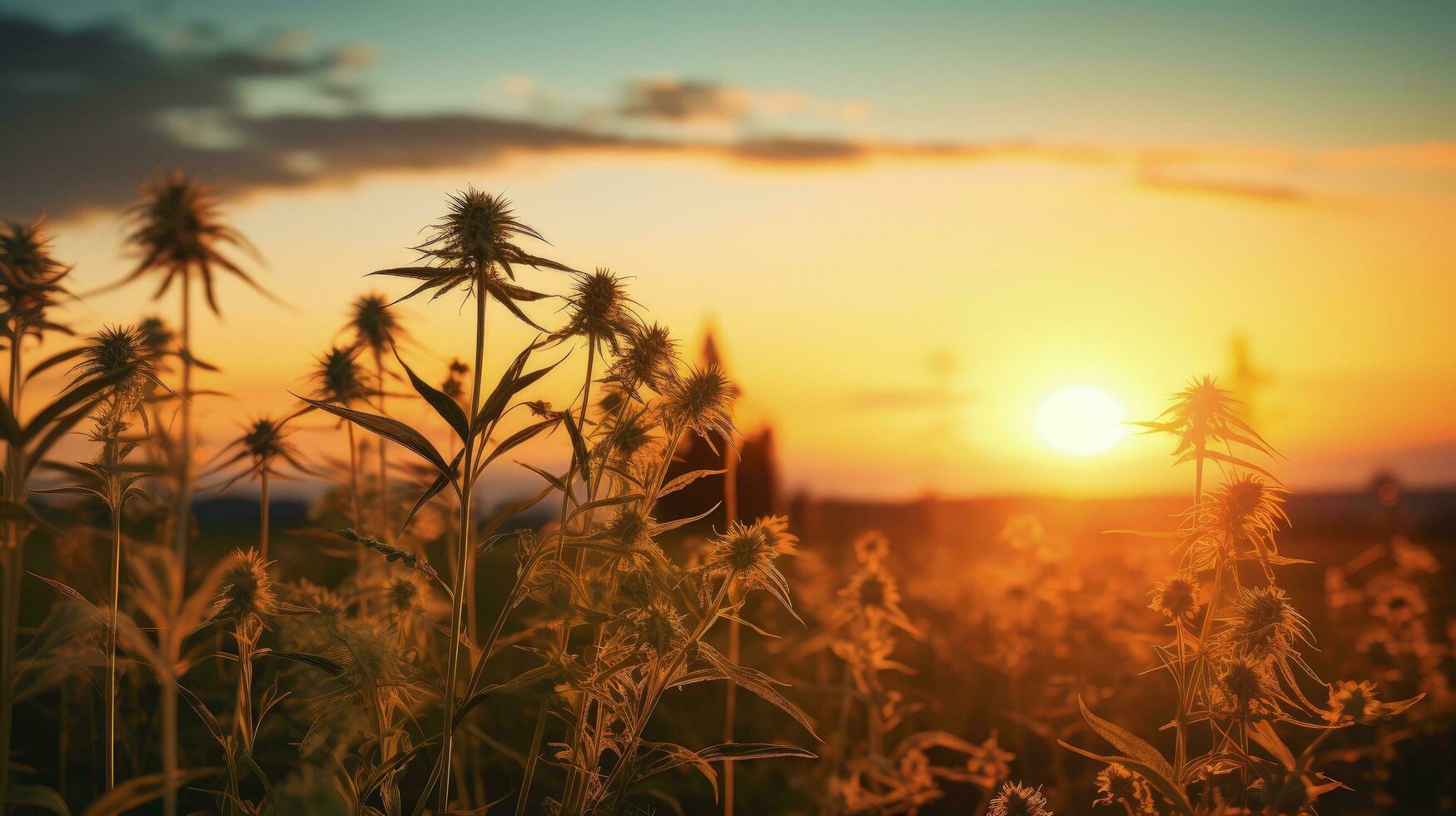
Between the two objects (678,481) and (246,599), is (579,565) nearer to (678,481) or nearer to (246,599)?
(678,481)

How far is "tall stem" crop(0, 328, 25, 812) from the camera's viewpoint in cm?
167

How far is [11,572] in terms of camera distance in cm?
166

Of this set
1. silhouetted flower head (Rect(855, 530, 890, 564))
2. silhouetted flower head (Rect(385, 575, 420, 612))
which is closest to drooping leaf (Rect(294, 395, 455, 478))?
silhouetted flower head (Rect(385, 575, 420, 612))

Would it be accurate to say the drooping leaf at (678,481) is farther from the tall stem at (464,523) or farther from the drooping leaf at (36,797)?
the drooping leaf at (36,797)

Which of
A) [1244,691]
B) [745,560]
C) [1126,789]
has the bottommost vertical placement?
[1126,789]

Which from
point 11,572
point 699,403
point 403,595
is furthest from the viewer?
point 403,595

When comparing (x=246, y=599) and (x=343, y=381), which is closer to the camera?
(x=246, y=599)

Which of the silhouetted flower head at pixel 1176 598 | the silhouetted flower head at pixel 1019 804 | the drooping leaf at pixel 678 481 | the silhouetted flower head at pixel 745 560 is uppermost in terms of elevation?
the drooping leaf at pixel 678 481

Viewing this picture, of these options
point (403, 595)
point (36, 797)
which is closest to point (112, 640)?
point (36, 797)

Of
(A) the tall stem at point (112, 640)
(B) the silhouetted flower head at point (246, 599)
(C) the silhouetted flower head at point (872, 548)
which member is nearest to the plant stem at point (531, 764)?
(B) the silhouetted flower head at point (246, 599)

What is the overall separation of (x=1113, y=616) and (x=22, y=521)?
8.02 metres

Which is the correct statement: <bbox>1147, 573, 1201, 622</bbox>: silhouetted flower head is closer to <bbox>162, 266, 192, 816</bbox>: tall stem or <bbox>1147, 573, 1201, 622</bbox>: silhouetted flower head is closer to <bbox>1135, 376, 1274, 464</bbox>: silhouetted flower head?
<bbox>1135, 376, 1274, 464</bbox>: silhouetted flower head

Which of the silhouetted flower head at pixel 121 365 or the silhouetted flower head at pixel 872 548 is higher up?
the silhouetted flower head at pixel 121 365

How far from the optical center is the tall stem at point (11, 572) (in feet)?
5.49
